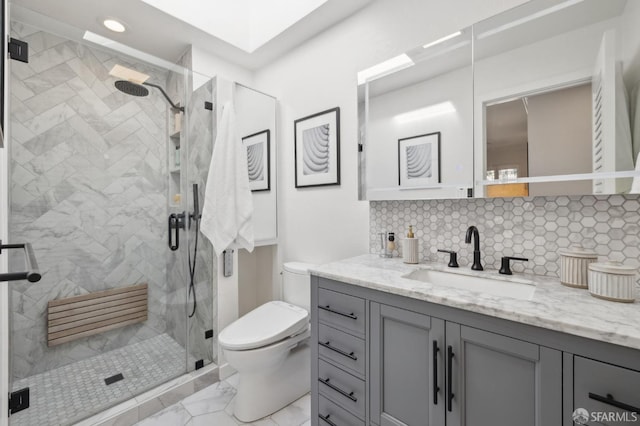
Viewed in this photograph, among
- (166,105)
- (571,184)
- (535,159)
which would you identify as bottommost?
(571,184)

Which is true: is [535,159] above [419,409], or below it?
above

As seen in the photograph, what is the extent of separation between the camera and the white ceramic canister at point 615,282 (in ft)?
2.86

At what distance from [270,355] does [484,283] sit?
1.18 metres

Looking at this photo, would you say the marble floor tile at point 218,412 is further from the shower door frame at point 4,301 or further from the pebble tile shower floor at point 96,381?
the shower door frame at point 4,301

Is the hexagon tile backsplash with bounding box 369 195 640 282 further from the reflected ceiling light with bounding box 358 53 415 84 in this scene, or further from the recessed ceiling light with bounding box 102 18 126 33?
the recessed ceiling light with bounding box 102 18 126 33

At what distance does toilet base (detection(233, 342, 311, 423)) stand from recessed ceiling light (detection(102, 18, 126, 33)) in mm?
2461

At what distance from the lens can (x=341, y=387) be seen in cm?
126

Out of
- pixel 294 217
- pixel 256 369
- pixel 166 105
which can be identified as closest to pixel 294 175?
pixel 294 217

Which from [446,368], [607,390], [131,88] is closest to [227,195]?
[131,88]

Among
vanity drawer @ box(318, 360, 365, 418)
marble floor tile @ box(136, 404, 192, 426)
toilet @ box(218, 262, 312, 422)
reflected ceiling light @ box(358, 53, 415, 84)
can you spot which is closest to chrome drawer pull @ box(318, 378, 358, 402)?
vanity drawer @ box(318, 360, 365, 418)

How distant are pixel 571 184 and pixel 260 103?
204 centimetres

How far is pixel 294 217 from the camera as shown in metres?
2.27

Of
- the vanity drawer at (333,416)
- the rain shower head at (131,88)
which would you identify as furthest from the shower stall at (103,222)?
the vanity drawer at (333,416)

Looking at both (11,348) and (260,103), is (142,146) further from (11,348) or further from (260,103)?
(11,348)
